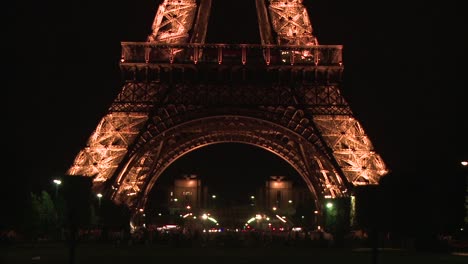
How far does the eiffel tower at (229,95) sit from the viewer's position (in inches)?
2379

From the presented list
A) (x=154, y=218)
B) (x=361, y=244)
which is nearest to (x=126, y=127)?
(x=361, y=244)

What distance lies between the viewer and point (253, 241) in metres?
58.4

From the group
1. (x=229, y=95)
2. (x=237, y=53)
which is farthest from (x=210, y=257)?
(x=237, y=53)

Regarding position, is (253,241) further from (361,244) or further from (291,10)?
(291,10)

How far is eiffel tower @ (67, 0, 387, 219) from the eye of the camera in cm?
6044

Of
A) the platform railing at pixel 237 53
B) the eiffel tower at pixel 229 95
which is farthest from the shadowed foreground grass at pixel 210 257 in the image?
the platform railing at pixel 237 53

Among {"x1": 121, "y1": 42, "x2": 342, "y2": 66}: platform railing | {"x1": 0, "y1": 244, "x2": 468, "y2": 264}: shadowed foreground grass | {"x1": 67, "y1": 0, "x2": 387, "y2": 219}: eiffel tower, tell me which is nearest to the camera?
{"x1": 0, "y1": 244, "x2": 468, "y2": 264}: shadowed foreground grass

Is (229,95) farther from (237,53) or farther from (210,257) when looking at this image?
(210,257)

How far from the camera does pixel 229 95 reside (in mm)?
62188

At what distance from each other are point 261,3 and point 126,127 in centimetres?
1618

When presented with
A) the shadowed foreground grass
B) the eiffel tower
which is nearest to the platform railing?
the eiffel tower

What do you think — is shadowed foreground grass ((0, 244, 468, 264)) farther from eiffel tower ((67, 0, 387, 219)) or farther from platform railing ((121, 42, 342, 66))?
platform railing ((121, 42, 342, 66))

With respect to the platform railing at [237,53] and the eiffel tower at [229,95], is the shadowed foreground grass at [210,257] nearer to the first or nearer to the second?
the eiffel tower at [229,95]

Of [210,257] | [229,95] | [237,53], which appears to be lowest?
[210,257]
